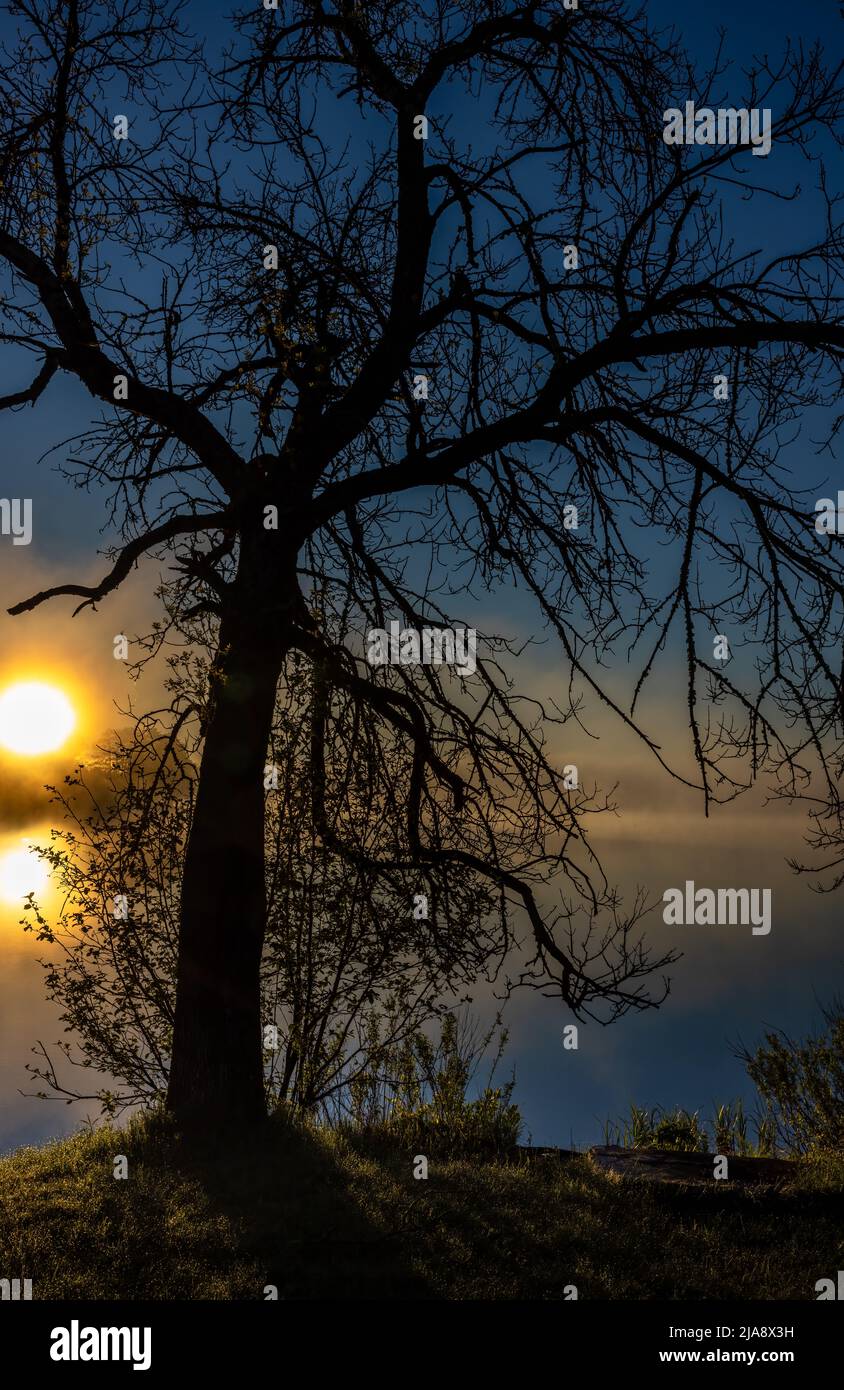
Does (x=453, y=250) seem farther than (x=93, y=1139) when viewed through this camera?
Yes

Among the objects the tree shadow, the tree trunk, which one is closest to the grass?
the tree shadow

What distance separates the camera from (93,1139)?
9.14 meters

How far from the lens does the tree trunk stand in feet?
28.9

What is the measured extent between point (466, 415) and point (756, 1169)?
752 centimetres

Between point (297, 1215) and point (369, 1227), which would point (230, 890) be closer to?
point (297, 1215)

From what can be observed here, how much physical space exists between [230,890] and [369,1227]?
286cm

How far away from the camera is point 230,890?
8.98 metres

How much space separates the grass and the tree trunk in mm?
441

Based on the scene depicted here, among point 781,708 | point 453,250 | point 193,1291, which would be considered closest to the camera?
point 193,1291

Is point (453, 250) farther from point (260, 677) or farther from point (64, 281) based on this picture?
point (260, 677)

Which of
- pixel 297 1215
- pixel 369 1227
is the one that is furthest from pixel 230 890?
pixel 369 1227

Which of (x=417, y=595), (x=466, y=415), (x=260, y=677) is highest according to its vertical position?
(x=466, y=415)

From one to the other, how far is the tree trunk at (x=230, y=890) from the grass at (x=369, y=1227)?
0.44 m
